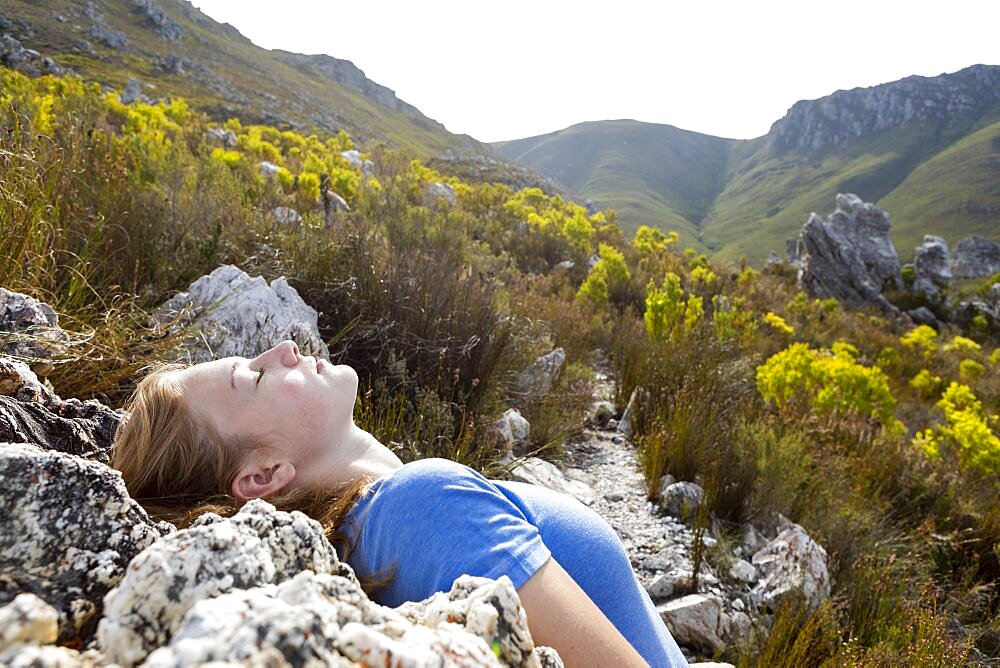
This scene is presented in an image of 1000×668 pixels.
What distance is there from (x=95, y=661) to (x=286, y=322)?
2.62 metres

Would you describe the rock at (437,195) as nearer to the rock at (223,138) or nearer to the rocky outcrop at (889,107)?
the rock at (223,138)

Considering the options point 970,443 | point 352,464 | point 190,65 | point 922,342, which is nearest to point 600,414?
point 970,443

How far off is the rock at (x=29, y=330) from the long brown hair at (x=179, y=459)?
671 millimetres

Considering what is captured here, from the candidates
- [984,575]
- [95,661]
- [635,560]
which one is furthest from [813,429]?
[95,661]

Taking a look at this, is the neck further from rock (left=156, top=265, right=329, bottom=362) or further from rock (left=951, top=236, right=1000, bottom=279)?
rock (left=951, top=236, right=1000, bottom=279)

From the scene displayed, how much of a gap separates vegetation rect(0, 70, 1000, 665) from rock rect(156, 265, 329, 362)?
0.74 ft

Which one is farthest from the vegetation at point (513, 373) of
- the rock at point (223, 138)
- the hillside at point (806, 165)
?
the hillside at point (806, 165)

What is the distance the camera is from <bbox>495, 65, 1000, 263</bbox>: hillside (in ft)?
220

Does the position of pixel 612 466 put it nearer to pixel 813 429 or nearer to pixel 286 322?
pixel 813 429

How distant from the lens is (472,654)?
2.11 ft

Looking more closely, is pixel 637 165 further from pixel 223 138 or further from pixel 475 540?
pixel 475 540

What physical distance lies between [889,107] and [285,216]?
429 feet

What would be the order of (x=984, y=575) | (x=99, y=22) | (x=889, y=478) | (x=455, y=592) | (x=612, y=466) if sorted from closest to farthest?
(x=455, y=592), (x=984, y=575), (x=612, y=466), (x=889, y=478), (x=99, y=22)

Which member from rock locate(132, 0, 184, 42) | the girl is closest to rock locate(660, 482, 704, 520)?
the girl
